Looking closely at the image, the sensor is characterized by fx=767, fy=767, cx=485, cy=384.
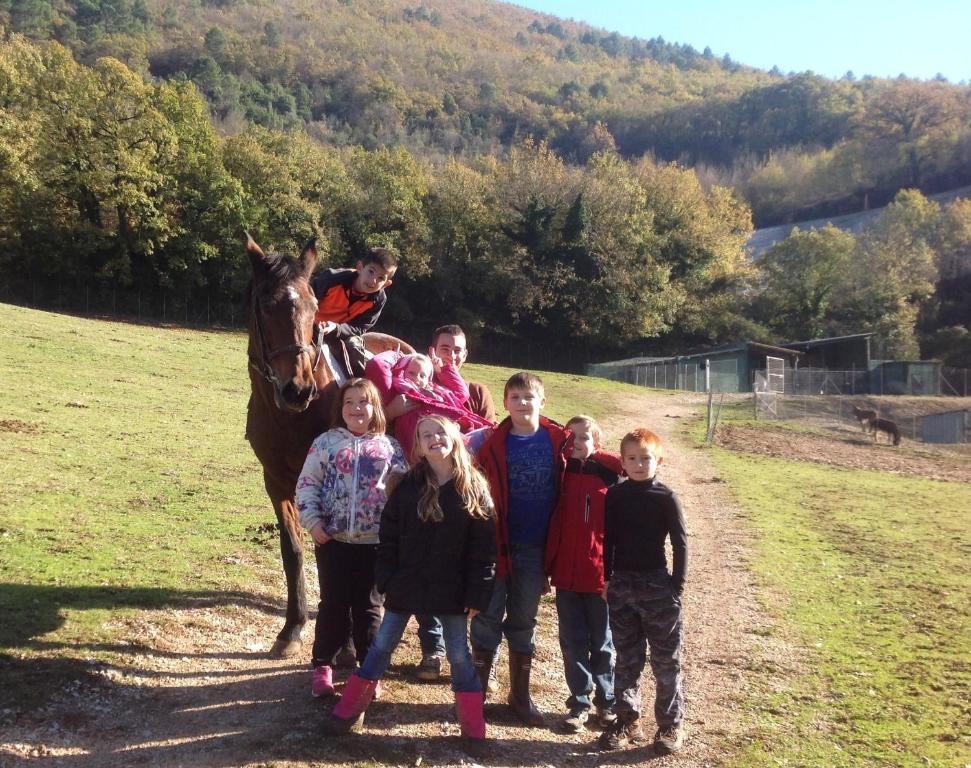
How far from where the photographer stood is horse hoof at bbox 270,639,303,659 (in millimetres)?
5574

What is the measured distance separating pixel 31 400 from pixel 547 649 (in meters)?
Answer: 12.5

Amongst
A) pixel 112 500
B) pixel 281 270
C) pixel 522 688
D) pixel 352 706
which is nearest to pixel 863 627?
pixel 522 688

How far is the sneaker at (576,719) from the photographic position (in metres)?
4.82

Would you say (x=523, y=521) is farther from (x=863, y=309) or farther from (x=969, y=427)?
(x=863, y=309)

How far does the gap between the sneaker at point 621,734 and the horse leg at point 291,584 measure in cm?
234

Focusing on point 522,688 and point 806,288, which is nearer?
point 522,688

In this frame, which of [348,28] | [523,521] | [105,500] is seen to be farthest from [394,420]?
[348,28]

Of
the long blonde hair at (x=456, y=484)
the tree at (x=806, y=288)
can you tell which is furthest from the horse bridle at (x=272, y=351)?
the tree at (x=806, y=288)

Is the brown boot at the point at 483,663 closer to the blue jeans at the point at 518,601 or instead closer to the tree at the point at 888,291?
the blue jeans at the point at 518,601

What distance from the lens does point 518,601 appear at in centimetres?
495

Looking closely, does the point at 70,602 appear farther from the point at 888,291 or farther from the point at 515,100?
the point at 515,100

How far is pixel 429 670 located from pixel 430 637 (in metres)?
0.26

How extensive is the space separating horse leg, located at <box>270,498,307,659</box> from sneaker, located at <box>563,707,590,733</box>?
208 cm

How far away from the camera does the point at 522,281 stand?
49000mm
